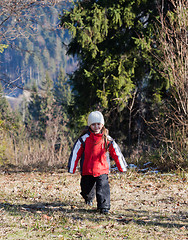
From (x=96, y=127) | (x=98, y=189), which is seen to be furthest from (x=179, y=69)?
(x=98, y=189)

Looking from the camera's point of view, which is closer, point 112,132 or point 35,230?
point 35,230

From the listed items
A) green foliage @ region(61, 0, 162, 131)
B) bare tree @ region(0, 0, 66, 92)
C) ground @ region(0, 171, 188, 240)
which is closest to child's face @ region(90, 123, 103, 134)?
ground @ region(0, 171, 188, 240)

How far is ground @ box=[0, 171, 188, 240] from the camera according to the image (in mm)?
4029

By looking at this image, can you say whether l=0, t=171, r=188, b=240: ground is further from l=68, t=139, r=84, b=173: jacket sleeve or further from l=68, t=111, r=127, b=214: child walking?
l=68, t=139, r=84, b=173: jacket sleeve

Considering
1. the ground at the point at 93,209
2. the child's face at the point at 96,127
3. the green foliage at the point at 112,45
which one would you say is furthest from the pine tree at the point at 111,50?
the child's face at the point at 96,127

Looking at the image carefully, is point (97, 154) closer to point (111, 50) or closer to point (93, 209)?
point (93, 209)

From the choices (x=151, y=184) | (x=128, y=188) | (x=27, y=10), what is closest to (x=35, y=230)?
(x=128, y=188)

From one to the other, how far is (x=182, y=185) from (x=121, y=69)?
23.9ft

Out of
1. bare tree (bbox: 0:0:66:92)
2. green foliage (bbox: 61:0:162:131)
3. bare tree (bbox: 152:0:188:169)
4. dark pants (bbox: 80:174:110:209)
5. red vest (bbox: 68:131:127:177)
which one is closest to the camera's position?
dark pants (bbox: 80:174:110:209)

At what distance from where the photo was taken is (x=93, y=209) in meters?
5.29

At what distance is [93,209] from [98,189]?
0.52 meters

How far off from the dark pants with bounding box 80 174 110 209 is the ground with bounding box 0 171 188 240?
0.20 metres

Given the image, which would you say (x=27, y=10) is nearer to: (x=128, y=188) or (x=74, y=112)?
(x=128, y=188)

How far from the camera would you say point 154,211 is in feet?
17.4
